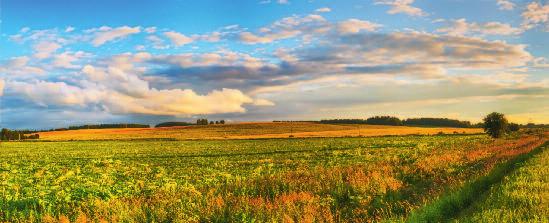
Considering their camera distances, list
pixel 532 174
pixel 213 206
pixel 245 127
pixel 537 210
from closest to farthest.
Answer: pixel 537 210 < pixel 213 206 < pixel 532 174 < pixel 245 127

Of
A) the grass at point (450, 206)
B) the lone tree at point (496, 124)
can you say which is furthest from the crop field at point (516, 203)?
the lone tree at point (496, 124)

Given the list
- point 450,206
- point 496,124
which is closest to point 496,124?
point 496,124

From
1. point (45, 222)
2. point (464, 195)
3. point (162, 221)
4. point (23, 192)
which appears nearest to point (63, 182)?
point (23, 192)

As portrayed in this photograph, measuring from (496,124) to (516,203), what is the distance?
291ft

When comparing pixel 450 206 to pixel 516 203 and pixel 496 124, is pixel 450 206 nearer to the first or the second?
pixel 516 203

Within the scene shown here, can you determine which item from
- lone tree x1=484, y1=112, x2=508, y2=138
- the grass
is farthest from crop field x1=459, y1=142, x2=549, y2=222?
lone tree x1=484, y1=112, x2=508, y2=138

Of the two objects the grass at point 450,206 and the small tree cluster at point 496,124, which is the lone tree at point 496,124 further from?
the grass at point 450,206

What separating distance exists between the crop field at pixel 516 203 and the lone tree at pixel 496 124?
8257 cm

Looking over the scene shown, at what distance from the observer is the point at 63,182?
980 inches

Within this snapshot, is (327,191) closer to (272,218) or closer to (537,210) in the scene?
(272,218)

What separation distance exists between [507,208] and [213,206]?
884cm

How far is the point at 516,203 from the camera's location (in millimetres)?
11758

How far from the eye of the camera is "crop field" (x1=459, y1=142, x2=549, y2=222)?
1019cm

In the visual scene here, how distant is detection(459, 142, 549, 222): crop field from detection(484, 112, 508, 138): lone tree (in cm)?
8257
